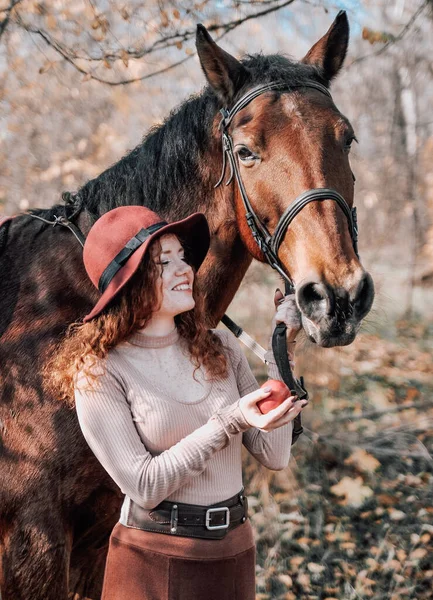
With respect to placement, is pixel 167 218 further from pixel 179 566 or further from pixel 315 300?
pixel 179 566

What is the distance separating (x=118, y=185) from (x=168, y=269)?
91 cm

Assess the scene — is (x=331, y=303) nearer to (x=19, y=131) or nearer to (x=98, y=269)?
(x=98, y=269)

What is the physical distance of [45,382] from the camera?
2.41 meters

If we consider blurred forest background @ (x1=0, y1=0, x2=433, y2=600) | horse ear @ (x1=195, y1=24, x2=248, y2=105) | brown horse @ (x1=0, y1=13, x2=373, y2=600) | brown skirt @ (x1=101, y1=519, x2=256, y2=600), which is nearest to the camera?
brown skirt @ (x1=101, y1=519, x2=256, y2=600)

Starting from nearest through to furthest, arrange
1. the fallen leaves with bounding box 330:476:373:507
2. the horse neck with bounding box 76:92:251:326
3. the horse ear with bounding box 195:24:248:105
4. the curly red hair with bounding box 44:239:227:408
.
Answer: the curly red hair with bounding box 44:239:227:408
the horse ear with bounding box 195:24:248:105
the horse neck with bounding box 76:92:251:326
the fallen leaves with bounding box 330:476:373:507

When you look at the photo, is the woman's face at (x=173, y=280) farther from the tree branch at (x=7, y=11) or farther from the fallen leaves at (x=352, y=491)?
the fallen leaves at (x=352, y=491)

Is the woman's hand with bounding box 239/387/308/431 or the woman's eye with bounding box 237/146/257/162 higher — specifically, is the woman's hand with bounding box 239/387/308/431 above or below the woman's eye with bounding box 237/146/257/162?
below

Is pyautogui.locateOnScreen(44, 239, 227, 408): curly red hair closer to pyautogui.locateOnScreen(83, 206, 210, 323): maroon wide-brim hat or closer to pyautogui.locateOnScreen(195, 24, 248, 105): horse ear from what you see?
pyautogui.locateOnScreen(83, 206, 210, 323): maroon wide-brim hat

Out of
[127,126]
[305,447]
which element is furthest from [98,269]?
[127,126]

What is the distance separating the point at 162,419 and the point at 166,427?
0.03 meters

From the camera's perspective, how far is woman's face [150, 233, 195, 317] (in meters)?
1.99

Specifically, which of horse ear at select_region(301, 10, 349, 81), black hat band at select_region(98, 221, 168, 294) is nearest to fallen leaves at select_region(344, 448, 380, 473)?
horse ear at select_region(301, 10, 349, 81)

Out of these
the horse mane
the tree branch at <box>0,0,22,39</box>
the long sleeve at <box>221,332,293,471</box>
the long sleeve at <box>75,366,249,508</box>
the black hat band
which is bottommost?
the long sleeve at <box>221,332,293,471</box>

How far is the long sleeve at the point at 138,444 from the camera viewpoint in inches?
70.3
